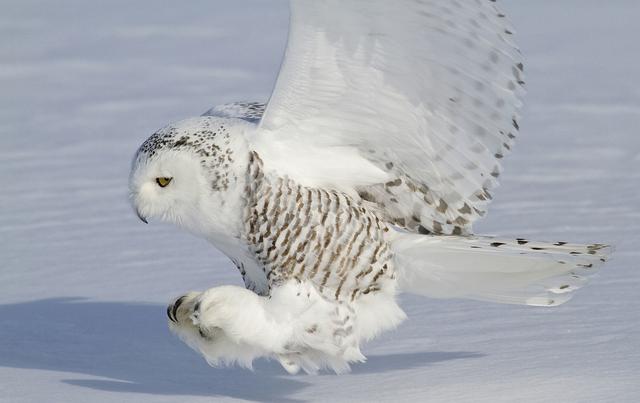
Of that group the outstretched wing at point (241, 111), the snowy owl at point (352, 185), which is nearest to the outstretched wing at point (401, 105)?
the snowy owl at point (352, 185)

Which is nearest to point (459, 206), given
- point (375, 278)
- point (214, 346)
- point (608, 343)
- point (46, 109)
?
point (375, 278)

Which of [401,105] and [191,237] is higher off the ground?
[401,105]

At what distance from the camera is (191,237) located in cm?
550

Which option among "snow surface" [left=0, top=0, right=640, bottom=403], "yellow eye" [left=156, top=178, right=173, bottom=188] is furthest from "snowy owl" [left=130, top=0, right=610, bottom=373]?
"snow surface" [left=0, top=0, right=640, bottom=403]

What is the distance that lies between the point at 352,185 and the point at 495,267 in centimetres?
50

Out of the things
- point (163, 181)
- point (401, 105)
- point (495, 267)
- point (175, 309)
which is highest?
point (401, 105)

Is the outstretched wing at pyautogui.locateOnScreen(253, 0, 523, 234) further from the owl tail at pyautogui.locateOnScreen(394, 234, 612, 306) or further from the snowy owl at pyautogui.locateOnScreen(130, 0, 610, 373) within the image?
the owl tail at pyautogui.locateOnScreen(394, 234, 612, 306)

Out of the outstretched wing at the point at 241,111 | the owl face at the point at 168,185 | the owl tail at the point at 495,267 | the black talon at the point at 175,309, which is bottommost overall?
the black talon at the point at 175,309

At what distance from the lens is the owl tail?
3.79 m

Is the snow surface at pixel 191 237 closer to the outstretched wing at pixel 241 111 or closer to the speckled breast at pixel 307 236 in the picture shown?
the speckled breast at pixel 307 236

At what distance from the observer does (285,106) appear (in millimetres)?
3662

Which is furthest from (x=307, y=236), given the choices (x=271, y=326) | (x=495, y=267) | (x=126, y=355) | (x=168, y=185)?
(x=126, y=355)

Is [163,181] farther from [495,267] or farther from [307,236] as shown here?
[495,267]

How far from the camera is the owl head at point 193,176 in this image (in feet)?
12.1
